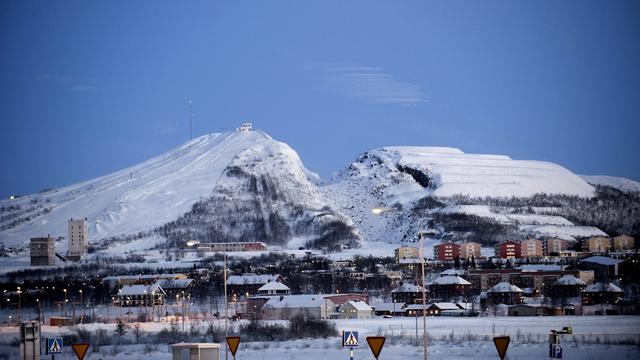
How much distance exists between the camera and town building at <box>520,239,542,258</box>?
161137 mm

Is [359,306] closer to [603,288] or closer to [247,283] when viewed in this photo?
[603,288]

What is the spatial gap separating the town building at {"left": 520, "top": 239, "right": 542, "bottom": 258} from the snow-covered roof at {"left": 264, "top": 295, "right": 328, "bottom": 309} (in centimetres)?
7380

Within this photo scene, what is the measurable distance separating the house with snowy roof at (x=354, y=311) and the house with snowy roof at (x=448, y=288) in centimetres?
1668

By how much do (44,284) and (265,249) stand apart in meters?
56.7

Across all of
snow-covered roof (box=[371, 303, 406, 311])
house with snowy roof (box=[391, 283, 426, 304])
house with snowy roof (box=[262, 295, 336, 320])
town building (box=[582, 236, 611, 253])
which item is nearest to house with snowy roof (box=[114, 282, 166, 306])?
house with snowy roof (box=[262, 295, 336, 320])

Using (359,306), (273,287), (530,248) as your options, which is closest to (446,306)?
(359,306)

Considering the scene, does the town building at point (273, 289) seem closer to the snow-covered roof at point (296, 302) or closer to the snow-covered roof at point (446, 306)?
the snow-covered roof at point (296, 302)

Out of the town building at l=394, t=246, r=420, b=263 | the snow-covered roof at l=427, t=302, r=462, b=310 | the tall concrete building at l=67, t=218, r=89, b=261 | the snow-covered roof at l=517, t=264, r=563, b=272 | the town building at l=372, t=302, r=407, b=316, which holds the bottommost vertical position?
the town building at l=372, t=302, r=407, b=316

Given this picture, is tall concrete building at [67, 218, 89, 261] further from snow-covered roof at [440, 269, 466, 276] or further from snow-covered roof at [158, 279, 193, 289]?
snow-covered roof at [440, 269, 466, 276]

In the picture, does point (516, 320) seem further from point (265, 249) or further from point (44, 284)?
point (265, 249)

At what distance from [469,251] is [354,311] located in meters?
75.0

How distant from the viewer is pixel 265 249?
17688 cm

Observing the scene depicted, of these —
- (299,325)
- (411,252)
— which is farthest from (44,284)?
(299,325)

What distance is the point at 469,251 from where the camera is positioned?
6417 inches
